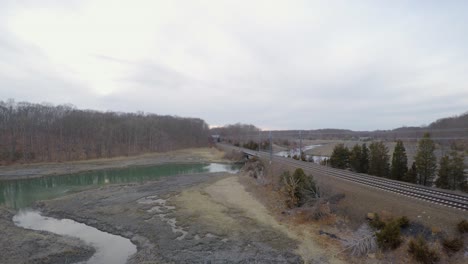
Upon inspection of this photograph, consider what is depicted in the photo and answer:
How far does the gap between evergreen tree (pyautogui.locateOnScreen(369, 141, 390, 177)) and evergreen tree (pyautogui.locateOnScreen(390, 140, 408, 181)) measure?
67.5 inches

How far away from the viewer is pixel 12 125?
68.7m

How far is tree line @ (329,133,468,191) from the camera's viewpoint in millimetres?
20453

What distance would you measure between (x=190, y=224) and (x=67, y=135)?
250 ft

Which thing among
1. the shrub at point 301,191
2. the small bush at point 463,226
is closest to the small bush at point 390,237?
the small bush at point 463,226

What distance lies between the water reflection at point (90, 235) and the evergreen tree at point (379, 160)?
25502 mm

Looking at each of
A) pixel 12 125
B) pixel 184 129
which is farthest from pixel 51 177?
pixel 184 129

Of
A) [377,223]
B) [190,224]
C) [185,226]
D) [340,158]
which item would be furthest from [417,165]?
[185,226]

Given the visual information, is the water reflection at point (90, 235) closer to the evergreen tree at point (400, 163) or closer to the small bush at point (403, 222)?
the small bush at point (403, 222)

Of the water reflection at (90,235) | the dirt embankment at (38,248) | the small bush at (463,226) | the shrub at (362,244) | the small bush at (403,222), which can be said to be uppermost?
the small bush at (463,226)

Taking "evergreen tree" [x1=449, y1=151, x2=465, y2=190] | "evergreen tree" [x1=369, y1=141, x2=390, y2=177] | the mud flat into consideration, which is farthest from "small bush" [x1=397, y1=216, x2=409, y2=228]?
"evergreen tree" [x1=369, y1=141, x2=390, y2=177]

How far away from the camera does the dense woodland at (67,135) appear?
2530 inches

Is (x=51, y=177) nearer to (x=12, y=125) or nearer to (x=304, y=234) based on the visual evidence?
(x=12, y=125)

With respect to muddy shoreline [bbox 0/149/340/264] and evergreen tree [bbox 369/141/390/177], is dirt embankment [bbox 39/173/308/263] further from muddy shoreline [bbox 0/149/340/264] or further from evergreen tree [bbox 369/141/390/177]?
evergreen tree [bbox 369/141/390/177]

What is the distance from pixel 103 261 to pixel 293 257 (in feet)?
30.8
